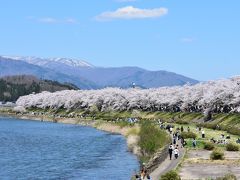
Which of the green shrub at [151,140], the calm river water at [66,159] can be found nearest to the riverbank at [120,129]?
the calm river water at [66,159]

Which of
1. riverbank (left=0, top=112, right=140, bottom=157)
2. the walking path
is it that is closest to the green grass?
riverbank (left=0, top=112, right=140, bottom=157)

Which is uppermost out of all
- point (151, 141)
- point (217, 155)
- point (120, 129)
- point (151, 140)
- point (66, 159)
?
point (120, 129)

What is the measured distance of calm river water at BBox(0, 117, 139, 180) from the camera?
68.1 meters

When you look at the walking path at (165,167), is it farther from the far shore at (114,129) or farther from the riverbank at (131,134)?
the far shore at (114,129)

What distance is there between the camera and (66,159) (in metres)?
85.2

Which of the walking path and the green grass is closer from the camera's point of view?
the walking path

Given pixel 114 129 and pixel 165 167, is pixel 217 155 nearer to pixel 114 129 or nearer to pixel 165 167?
pixel 165 167

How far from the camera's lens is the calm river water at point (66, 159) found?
68125 millimetres

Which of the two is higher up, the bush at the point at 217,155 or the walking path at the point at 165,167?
the bush at the point at 217,155

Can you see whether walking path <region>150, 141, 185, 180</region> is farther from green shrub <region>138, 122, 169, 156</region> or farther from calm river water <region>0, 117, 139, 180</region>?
green shrub <region>138, 122, 169, 156</region>

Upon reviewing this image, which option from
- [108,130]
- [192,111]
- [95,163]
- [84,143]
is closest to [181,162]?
[95,163]

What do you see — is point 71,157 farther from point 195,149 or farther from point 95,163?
point 195,149

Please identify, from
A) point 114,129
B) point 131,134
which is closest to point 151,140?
point 131,134

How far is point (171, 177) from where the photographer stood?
149 ft
